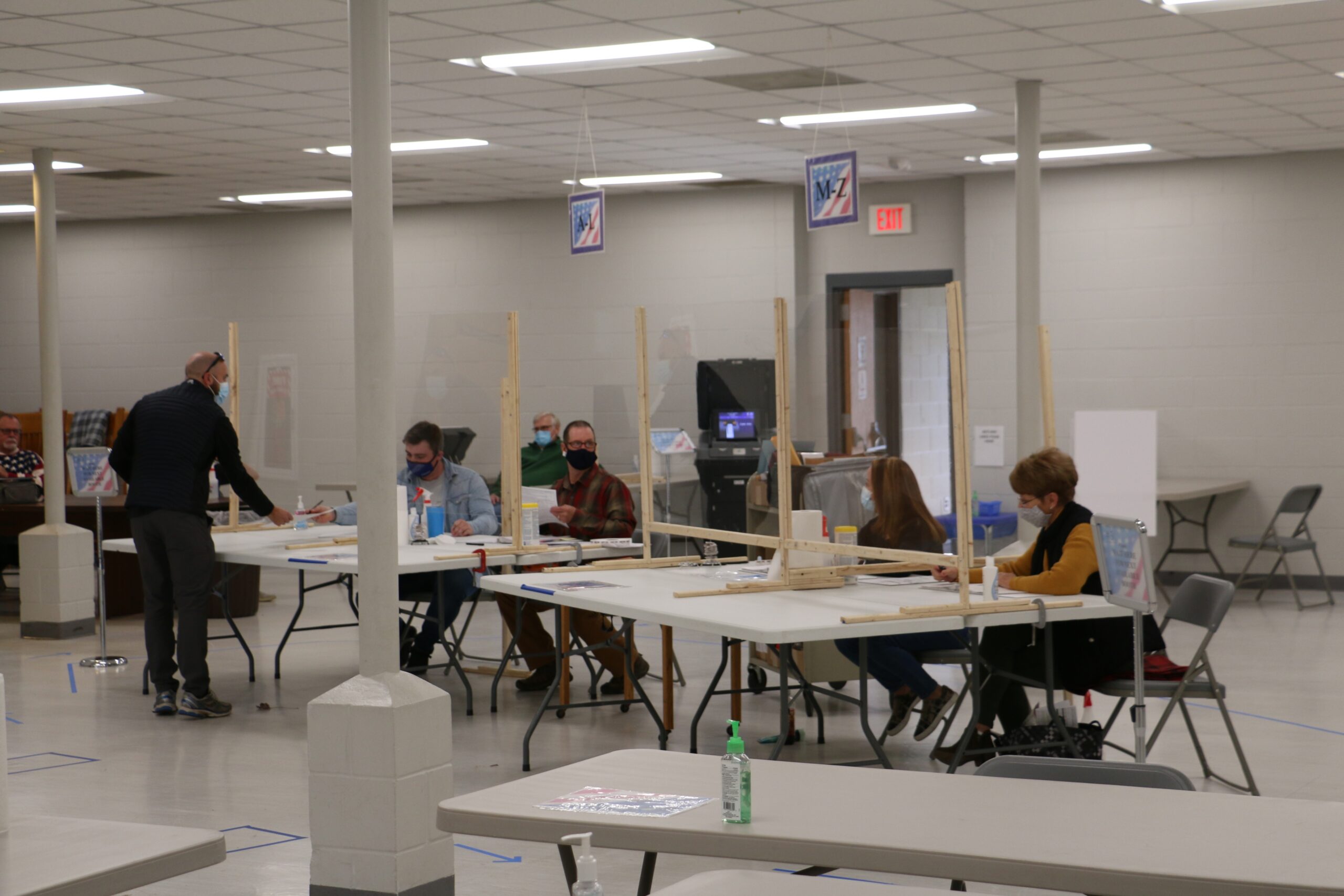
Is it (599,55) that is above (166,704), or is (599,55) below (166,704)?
above

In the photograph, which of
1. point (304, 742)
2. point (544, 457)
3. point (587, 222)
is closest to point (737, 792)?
point (304, 742)

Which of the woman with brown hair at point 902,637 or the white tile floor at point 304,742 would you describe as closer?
the white tile floor at point 304,742

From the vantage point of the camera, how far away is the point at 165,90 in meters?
7.69

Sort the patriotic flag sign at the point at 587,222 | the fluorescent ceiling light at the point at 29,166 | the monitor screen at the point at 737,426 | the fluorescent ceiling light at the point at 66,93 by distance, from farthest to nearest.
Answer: the fluorescent ceiling light at the point at 29,166, the patriotic flag sign at the point at 587,222, the fluorescent ceiling light at the point at 66,93, the monitor screen at the point at 737,426

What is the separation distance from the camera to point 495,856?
4398 millimetres

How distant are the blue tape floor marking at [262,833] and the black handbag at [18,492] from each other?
18.3 feet

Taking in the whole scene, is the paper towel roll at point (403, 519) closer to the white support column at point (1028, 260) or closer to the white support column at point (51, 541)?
the white support column at point (51, 541)

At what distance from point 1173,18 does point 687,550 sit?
319 centimetres

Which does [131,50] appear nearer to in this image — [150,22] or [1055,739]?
[150,22]

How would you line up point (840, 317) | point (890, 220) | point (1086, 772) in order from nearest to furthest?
point (1086, 772) < point (840, 317) < point (890, 220)

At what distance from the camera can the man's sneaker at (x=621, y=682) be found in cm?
674

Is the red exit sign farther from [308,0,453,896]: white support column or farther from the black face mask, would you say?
[308,0,453,896]: white support column

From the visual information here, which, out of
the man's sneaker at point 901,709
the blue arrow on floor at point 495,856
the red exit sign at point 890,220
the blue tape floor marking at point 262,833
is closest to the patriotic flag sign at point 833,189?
the man's sneaker at point 901,709

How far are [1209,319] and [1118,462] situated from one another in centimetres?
246
